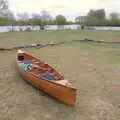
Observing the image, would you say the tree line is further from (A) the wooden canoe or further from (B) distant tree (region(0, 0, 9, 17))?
(A) the wooden canoe

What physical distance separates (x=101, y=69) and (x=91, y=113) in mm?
5526

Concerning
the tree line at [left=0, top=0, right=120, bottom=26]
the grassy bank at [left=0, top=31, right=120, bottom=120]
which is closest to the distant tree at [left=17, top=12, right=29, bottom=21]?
the tree line at [left=0, top=0, right=120, bottom=26]

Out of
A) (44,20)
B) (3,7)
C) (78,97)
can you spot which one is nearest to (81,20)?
(44,20)

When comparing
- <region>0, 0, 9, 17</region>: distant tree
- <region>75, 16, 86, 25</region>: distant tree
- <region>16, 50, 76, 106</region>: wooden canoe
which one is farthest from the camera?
<region>75, 16, 86, 25</region>: distant tree

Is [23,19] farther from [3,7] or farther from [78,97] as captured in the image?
[78,97]

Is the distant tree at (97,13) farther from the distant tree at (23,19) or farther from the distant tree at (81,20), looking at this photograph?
the distant tree at (23,19)

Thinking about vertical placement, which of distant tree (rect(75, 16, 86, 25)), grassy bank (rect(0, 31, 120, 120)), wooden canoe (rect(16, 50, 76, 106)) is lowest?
grassy bank (rect(0, 31, 120, 120))

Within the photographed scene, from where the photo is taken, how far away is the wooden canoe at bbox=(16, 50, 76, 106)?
833cm

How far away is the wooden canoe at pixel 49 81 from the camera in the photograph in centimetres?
833

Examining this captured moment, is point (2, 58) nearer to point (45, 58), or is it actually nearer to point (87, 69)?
point (45, 58)

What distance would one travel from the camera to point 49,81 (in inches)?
346

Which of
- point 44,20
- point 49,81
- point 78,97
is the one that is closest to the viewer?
point 49,81

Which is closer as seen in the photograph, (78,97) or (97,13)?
(78,97)

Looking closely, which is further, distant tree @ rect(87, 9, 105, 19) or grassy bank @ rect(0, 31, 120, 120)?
distant tree @ rect(87, 9, 105, 19)
